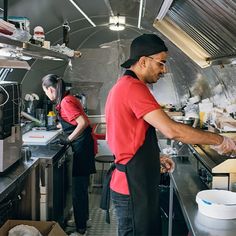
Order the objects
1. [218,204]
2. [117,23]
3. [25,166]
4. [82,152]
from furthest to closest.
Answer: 1. [117,23]
2. [82,152]
3. [25,166]
4. [218,204]

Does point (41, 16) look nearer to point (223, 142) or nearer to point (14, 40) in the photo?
point (14, 40)

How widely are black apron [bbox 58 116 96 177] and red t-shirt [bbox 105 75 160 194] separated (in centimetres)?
151

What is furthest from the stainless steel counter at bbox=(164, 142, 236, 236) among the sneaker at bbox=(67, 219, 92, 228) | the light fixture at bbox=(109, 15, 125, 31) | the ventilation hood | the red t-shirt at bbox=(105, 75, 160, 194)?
the light fixture at bbox=(109, 15, 125, 31)

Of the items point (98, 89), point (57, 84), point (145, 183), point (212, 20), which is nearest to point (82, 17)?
point (57, 84)

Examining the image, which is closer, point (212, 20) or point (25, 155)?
point (212, 20)

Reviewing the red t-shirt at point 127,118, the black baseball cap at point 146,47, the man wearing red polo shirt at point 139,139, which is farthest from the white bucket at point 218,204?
the black baseball cap at point 146,47

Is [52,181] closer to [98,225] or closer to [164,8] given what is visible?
[98,225]

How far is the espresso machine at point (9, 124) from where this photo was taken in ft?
7.46

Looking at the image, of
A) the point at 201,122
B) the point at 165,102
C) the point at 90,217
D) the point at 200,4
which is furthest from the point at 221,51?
the point at 165,102

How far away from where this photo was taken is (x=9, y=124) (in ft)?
7.81

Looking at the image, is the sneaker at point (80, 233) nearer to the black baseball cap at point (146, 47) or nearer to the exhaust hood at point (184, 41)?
the exhaust hood at point (184, 41)

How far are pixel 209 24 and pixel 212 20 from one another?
0.12 m

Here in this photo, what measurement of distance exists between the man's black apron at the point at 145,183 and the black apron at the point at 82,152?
4.92 ft

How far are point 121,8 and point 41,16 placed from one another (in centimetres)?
68
